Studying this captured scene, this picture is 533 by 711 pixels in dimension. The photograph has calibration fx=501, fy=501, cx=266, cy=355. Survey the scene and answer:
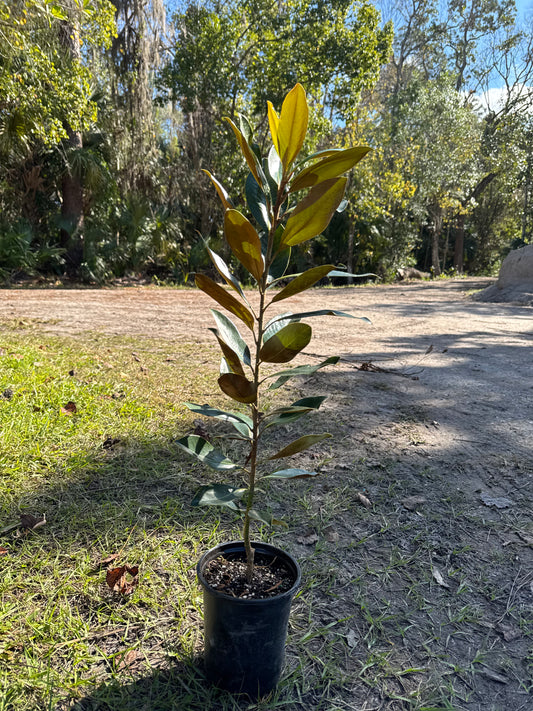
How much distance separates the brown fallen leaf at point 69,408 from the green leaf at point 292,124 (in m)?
2.20

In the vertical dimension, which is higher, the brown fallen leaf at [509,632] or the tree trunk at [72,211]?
the tree trunk at [72,211]

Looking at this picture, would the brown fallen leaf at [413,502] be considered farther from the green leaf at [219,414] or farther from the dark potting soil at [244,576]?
the green leaf at [219,414]

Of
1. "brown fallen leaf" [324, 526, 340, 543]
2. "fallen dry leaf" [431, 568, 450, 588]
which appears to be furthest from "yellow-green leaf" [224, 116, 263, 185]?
"fallen dry leaf" [431, 568, 450, 588]

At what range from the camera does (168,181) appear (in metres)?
13.1

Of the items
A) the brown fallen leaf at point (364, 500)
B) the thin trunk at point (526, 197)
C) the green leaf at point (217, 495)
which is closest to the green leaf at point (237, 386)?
the green leaf at point (217, 495)

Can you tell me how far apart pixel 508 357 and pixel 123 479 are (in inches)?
154

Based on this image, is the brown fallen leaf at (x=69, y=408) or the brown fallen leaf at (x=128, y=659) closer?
the brown fallen leaf at (x=128, y=659)

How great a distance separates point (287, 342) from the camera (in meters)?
1.17

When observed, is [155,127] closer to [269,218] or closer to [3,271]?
[3,271]

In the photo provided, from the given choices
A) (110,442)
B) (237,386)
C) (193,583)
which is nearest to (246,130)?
(237,386)

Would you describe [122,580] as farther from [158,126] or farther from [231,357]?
[158,126]

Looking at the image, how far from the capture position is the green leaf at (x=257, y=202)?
1205 millimetres

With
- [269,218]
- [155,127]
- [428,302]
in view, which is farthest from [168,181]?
[269,218]

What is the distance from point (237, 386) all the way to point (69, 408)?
2030 millimetres
